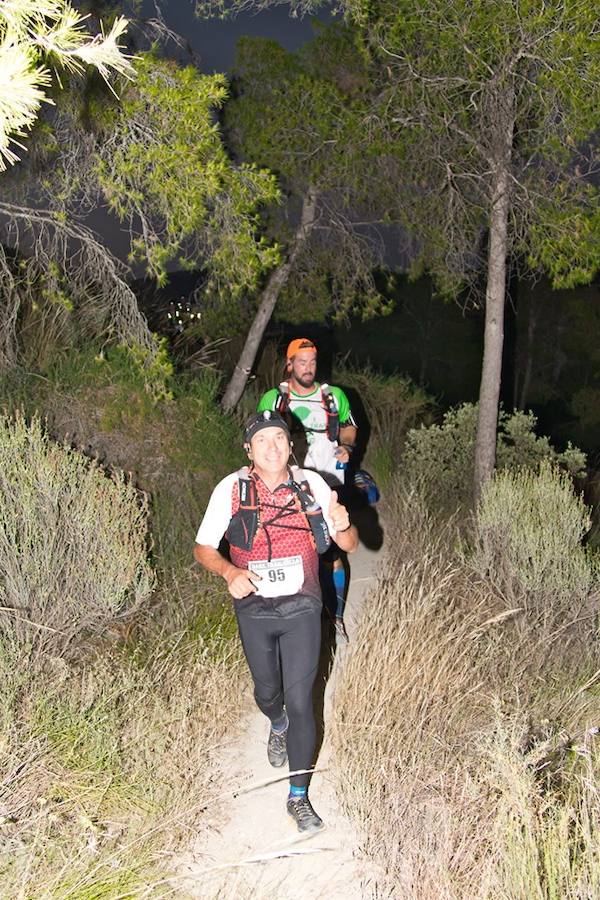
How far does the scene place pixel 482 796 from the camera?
3.77 meters

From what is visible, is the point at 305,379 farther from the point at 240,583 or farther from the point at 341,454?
the point at 240,583

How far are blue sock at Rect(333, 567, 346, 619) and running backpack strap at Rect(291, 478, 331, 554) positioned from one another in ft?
7.35

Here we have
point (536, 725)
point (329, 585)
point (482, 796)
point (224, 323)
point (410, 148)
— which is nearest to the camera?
point (482, 796)

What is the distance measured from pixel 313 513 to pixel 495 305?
4.91 meters

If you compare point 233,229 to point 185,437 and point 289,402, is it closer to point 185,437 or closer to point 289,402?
point 289,402

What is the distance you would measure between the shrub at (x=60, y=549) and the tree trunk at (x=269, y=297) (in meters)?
4.92

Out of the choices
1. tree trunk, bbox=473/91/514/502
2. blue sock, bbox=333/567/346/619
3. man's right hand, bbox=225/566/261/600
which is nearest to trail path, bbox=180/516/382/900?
man's right hand, bbox=225/566/261/600

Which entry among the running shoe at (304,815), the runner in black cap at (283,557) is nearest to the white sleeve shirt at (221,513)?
the runner in black cap at (283,557)

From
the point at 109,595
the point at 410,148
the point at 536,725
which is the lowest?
the point at 536,725

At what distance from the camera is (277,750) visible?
187 inches

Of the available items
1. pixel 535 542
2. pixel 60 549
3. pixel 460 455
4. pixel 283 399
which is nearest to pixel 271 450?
pixel 60 549

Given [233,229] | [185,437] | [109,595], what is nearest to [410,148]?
[233,229]

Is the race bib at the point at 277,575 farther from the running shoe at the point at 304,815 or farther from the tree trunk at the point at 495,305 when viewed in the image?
the tree trunk at the point at 495,305

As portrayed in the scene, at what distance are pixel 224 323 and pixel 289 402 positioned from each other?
5.53m
